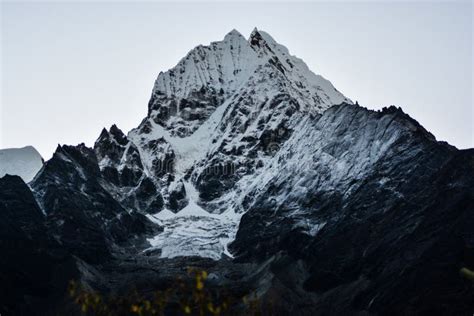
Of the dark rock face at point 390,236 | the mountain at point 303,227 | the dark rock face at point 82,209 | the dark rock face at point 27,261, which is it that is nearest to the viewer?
the dark rock face at point 390,236

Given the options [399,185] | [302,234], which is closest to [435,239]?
[399,185]

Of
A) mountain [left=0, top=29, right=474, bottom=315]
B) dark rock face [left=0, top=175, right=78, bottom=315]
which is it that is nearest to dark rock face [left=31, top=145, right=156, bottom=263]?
mountain [left=0, top=29, right=474, bottom=315]

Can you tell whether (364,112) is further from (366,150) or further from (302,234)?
(302,234)

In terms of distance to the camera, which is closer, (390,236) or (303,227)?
(390,236)

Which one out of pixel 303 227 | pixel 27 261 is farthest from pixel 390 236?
pixel 27 261

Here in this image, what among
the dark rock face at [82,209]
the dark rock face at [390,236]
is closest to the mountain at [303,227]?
the dark rock face at [390,236]

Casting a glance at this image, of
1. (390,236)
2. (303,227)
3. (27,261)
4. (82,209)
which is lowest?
(27,261)

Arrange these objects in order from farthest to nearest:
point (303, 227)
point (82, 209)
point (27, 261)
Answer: point (82, 209) < point (303, 227) < point (27, 261)

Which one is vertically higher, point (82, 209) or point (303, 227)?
point (303, 227)

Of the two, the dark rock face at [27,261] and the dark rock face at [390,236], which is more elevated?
the dark rock face at [390,236]

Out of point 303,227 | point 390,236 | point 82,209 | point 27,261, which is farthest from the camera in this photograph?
point 82,209

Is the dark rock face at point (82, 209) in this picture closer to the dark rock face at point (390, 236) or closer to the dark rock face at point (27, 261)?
the dark rock face at point (27, 261)

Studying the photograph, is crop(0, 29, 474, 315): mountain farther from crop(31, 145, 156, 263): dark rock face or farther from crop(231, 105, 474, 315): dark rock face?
crop(31, 145, 156, 263): dark rock face

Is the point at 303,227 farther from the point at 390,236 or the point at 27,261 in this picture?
the point at 27,261
